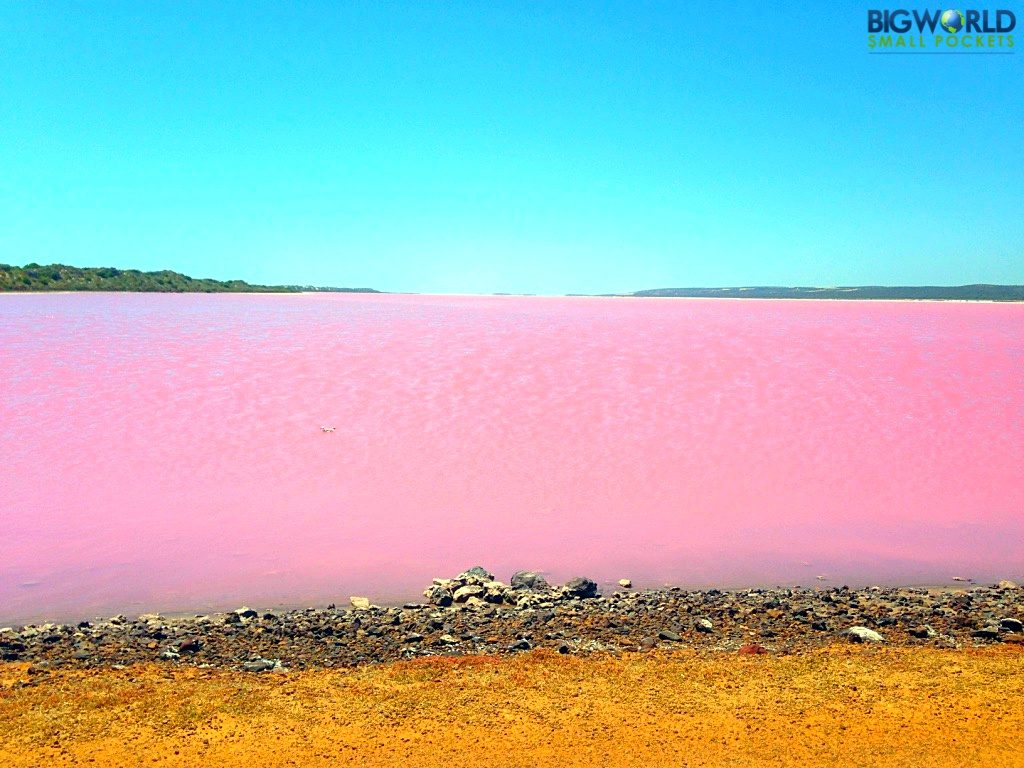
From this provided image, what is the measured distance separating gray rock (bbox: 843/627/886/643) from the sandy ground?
39cm

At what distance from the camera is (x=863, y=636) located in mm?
6551

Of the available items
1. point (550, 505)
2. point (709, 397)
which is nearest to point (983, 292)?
point (709, 397)

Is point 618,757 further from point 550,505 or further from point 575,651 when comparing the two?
point 550,505

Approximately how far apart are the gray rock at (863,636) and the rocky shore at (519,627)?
0.01m

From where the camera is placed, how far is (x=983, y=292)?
16788 cm

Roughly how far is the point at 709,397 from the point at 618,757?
1693 cm

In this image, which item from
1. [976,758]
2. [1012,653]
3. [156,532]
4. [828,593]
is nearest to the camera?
[976,758]

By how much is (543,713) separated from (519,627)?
5.81 feet

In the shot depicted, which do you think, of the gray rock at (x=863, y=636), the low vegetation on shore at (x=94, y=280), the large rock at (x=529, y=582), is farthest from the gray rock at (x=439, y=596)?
the low vegetation on shore at (x=94, y=280)

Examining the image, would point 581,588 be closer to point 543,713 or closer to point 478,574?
point 478,574

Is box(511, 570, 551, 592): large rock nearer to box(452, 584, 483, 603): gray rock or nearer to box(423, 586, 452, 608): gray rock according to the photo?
box(452, 584, 483, 603): gray rock

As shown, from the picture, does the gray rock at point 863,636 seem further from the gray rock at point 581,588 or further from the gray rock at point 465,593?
the gray rock at point 465,593

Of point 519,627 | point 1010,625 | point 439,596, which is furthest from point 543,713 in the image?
point 1010,625

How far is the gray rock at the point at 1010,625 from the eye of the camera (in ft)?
22.1
